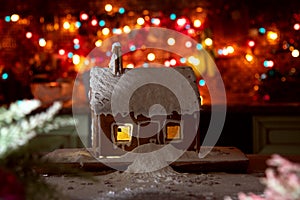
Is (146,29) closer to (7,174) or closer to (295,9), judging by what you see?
(295,9)

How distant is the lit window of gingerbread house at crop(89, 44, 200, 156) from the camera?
2.18 m

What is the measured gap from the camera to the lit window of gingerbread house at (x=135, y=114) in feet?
7.16

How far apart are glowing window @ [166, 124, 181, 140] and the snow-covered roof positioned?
0.06 meters

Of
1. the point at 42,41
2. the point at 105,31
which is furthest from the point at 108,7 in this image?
the point at 42,41

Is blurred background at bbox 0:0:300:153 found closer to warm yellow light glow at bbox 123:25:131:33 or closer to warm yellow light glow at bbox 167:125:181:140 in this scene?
warm yellow light glow at bbox 123:25:131:33

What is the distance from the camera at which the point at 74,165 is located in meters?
2.20

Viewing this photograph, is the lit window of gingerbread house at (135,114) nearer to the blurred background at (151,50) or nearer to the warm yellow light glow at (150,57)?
the blurred background at (151,50)

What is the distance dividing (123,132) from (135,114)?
0.09 m

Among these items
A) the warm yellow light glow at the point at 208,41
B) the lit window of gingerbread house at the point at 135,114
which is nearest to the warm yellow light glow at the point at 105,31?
the warm yellow light glow at the point at 208,41

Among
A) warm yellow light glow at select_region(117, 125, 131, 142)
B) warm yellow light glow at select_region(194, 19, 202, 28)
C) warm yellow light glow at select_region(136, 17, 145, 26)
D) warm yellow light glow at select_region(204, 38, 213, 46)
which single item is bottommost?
warm yellow light glow at select_region(117, 125, 131, 142)

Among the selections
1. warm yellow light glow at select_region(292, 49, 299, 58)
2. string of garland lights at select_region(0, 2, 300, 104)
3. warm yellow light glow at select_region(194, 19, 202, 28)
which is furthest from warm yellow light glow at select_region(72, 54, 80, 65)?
warm yellow light glow at select_region(292, 49, 299, 58)

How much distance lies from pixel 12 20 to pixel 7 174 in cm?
414

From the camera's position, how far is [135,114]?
2.18 meters

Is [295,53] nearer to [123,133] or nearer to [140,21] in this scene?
[140,21]
